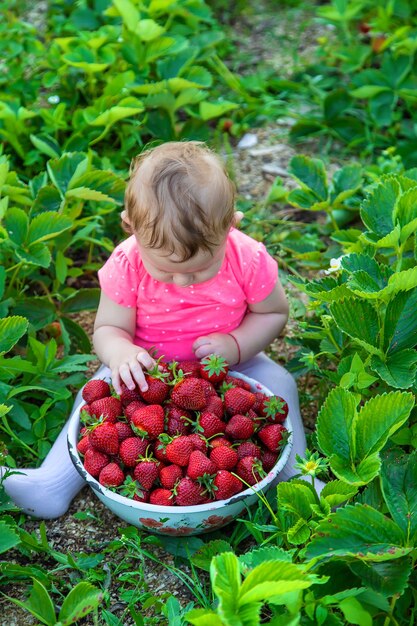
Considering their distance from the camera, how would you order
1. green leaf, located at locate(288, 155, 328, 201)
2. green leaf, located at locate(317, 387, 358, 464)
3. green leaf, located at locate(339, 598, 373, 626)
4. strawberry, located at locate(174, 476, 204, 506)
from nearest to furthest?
green leaf, located at locate(339, 598, 373, 626) → green leaf, located at locate(317, 387, 358, 464) → strawberry, located at locate(174, 476, 204, 506) → green leaf, located at locate(288, 155, 328, 201)

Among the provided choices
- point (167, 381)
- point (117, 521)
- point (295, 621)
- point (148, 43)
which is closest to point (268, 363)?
point (167, 381)

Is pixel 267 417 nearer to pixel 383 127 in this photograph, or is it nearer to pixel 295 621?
pixel 295 621

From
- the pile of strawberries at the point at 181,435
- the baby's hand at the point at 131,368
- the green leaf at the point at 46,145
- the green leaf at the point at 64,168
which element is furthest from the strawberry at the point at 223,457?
the green leaf at the point at 46,145

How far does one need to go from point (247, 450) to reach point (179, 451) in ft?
0.47

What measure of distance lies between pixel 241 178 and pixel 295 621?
72.4 inches

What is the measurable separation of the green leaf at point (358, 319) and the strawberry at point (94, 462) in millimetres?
530

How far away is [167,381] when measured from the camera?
1.79 metres

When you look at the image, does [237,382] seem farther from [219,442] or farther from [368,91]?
[368,91]

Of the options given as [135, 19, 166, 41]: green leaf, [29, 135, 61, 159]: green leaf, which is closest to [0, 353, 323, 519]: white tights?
[29, 135, 61, 159]: green leaf

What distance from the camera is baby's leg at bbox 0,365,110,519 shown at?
180 centimetres

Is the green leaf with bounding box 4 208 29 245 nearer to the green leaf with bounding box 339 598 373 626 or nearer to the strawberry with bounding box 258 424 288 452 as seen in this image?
the strawberry with bounding box 258 424 288 452

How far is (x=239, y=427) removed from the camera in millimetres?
1716

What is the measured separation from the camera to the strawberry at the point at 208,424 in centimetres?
171

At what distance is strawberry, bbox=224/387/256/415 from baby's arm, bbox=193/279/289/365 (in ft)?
0.56
